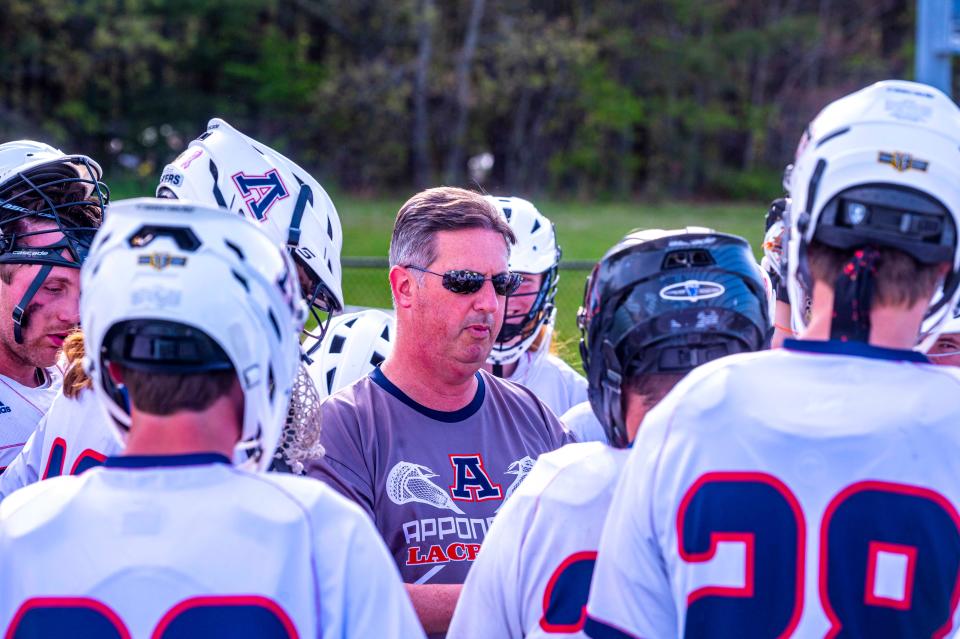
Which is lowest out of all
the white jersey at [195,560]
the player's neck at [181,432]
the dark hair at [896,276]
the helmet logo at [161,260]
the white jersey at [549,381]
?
the white jersey at [549,381]

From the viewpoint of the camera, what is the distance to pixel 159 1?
3325 centimetres

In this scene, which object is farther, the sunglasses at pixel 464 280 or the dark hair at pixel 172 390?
the sunglasses at pixel 464 280

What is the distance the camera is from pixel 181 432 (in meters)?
2.01

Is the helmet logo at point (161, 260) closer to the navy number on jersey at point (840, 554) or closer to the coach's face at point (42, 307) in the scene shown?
the navy number on jersey at point (840, 554)

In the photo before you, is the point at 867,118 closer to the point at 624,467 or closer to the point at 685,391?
the point at 685,391

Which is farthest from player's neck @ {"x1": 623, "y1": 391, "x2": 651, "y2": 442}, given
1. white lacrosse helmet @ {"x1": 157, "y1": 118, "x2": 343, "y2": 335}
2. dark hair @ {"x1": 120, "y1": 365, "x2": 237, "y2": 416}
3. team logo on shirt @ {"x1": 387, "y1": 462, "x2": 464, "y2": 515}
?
white lacrosse helmet @ {"x1": 157, "y1": 118, "x2": 343, "y2": 335}

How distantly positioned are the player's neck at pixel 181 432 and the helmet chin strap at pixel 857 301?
1.10m

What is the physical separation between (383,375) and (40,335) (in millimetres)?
1126

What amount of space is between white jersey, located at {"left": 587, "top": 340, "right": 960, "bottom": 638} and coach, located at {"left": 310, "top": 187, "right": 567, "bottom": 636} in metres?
1.31

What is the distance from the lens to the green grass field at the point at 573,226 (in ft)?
37.2

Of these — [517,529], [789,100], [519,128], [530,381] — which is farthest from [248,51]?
[517,529]

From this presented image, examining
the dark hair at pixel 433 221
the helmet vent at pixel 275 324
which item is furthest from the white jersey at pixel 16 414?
the helmet vent at pixel 275 324

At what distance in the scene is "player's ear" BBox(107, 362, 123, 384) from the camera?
2.05 m

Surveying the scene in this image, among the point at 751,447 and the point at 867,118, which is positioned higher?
the point at 867,118
